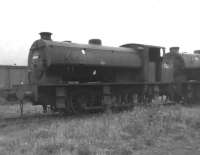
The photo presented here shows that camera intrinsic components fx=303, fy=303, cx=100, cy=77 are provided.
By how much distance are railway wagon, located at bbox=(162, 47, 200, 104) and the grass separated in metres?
8.40

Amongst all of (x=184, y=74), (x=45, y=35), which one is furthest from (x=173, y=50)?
(x=45, y=35)

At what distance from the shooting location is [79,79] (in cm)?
1401

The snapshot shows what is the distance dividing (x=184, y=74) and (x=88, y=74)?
28.7 ft

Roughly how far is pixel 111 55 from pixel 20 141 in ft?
25.7

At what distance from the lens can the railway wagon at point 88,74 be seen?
12.6 metres

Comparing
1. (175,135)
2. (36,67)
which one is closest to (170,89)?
(36,67)

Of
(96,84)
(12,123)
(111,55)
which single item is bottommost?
(12,123)

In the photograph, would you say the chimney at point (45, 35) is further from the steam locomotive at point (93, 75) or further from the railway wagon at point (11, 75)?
the railway wagon at point (11, 75)

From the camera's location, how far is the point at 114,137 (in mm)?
8016

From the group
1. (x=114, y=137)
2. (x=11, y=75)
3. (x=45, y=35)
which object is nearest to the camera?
(x=114, y=137)

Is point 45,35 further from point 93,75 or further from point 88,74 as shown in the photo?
point 93,75

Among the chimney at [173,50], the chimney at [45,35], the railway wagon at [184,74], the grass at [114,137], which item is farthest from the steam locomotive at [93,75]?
the chimney at [173,50]

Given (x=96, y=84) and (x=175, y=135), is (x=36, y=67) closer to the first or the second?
(x=96, y=84)

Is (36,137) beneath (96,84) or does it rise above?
beneath
